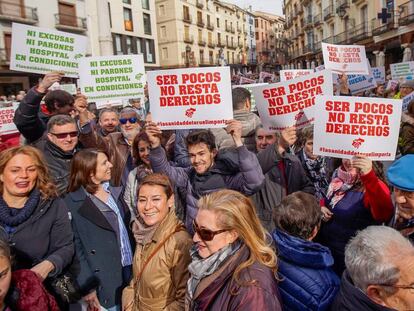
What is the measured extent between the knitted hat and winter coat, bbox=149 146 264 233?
0.97 metres

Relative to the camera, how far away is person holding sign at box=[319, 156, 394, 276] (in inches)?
97.3

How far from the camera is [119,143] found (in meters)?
4.34

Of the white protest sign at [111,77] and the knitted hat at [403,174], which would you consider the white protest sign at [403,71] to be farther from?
the knitted hat at [403,174]

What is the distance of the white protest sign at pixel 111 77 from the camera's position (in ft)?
17.8

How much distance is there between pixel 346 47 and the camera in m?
6.36

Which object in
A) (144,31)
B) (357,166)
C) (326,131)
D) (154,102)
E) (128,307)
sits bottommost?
(128,307)

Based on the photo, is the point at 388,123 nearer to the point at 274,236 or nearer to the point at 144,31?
the point at 274,236

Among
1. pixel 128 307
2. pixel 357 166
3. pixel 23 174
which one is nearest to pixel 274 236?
pixel 357 166

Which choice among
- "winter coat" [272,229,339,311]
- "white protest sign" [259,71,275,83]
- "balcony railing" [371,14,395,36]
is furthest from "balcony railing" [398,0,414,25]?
"winter coat" [272,229,339,311]

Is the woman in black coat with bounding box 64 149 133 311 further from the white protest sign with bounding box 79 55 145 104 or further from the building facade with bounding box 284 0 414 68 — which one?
the building facade with bounding box 284 0 414 68

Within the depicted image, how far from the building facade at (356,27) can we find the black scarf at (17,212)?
17.9 meters

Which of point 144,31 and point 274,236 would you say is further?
point 144,31

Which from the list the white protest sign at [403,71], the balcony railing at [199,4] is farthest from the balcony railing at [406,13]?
the balcony railing at [199,4]

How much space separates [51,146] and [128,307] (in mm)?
1598
